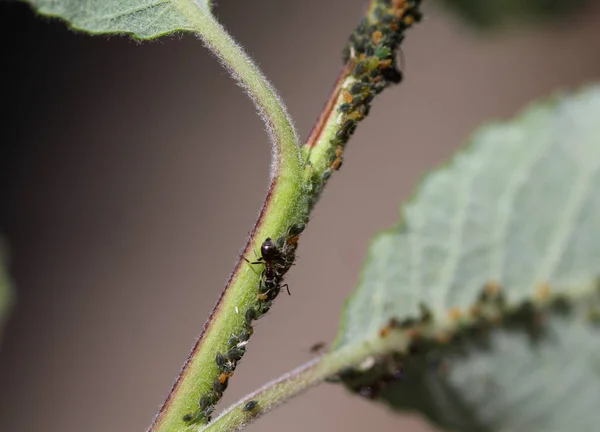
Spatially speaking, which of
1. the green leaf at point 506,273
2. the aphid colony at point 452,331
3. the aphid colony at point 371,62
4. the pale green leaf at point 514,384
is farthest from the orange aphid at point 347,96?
the pale green leaf at point 514,384

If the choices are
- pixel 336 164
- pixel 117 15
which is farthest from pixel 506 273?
pixel 117 15

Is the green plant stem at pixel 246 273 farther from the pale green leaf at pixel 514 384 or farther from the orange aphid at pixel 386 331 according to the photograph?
the pale green leaf at pixel 514 384

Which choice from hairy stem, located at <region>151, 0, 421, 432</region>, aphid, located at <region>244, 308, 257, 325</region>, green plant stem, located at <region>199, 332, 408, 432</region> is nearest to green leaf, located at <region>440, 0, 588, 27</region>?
hairy stem, located at <region>151, 0, 421, 432</region>

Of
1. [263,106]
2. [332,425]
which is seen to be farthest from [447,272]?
[332,425]

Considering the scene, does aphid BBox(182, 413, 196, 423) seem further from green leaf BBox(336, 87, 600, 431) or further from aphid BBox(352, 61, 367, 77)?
aphid BBox(352, 61, 367, 77)

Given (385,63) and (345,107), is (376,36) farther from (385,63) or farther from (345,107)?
(345,107)

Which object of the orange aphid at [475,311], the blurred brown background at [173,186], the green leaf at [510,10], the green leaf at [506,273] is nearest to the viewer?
the green leaf at [506,273]
